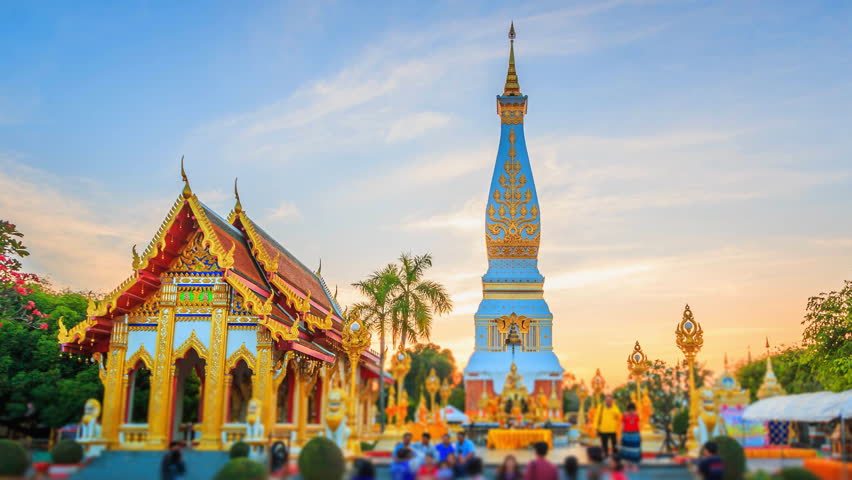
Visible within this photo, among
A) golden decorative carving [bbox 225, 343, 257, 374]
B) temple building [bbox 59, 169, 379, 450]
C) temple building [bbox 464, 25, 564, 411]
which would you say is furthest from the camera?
temple building [bbox 464, 25, 564, 411]

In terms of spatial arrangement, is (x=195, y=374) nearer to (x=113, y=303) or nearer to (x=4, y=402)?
(x=4, y=402)

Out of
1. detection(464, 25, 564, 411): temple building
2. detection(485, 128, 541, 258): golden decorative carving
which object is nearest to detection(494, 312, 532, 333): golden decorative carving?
detection(464, 25, 564, 411): temple building

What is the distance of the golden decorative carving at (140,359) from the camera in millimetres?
19562

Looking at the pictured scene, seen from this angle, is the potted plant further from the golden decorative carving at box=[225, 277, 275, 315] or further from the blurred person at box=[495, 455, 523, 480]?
the blurred person at box=[495, 455, 523, 480]

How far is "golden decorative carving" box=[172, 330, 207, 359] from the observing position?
19453 mm

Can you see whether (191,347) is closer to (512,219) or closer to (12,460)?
(12,460)

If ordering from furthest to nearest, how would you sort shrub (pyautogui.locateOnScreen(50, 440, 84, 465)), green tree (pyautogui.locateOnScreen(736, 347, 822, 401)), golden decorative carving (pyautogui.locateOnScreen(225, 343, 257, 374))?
1. green tree (pyautogui.locateOnScreen(736, 347, 822, 401))
2. golden decorative carving (pyautogui.locateOnScreen(225, 343, 257, 374))
3. shrub (pyautogui.locateOnScreen(50, 440, 84, 465))

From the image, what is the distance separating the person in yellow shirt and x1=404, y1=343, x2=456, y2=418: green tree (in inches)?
1318

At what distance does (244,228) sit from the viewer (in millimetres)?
23641

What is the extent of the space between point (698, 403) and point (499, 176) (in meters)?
19.7

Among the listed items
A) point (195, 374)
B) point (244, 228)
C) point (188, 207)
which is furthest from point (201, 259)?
point (195, 374)

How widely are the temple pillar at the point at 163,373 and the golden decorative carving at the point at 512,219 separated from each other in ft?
56.3

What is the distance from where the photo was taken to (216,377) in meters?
19.2

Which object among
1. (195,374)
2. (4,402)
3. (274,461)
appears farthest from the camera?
(195,374)
